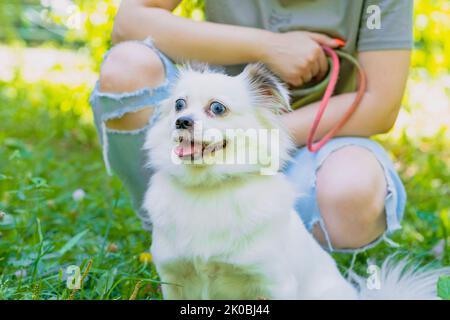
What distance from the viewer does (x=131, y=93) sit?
1.60 metres

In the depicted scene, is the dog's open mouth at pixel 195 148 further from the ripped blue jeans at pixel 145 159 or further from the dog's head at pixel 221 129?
the ripped blue jeans at pixel 145 159

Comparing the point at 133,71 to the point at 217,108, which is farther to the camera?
the point at 133,71

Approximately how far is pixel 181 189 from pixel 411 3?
2.57ft

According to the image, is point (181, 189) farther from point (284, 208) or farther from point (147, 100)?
point (147, 100)

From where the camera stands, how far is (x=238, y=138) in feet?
4.19

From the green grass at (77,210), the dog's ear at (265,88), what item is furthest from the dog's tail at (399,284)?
the dog's ear at (265,88)

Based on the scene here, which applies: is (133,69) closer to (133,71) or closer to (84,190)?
(133,71)

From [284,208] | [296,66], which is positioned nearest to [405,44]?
[296,66]

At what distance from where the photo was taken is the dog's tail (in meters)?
1.47

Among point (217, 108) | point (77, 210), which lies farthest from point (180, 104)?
point (77, 210)

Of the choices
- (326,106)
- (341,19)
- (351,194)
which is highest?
(341,19)

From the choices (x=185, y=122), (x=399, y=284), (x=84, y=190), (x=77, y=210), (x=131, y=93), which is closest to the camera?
(x=185, y=122)

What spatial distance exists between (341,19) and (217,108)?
1.79 feet

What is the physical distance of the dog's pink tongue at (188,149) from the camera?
4.11 ft
